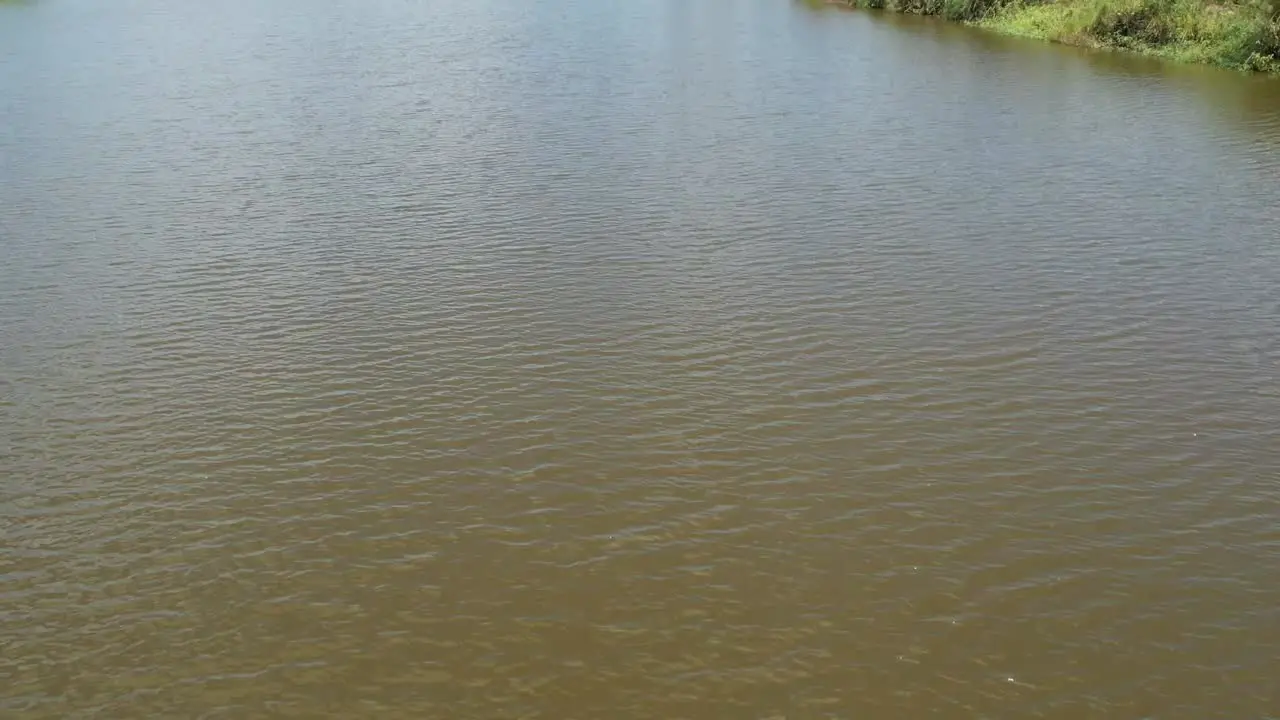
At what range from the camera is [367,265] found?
1812 cm

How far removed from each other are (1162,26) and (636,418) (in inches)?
1205

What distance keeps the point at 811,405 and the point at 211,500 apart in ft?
21.3

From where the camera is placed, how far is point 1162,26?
3719cm

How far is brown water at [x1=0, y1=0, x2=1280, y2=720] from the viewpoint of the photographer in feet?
31.8

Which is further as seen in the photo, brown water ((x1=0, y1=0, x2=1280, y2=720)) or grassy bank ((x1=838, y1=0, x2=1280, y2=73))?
grassy bank ((x1=838, y1=0, x2=1280, y2=73))

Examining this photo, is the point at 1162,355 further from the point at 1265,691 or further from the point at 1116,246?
the point at 1265,691

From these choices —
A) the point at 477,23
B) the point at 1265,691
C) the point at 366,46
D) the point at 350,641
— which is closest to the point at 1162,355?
the point at 1265,691

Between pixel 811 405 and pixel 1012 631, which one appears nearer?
pixel 1012 631

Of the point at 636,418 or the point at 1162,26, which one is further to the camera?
the point at 1162,26

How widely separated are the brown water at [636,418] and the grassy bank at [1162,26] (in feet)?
28.5

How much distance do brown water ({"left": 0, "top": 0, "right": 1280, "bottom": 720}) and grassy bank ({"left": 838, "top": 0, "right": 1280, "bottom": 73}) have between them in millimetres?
8673

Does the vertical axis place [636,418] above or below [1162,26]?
below

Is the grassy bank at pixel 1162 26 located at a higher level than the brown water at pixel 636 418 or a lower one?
higher

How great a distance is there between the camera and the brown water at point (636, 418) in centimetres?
970
